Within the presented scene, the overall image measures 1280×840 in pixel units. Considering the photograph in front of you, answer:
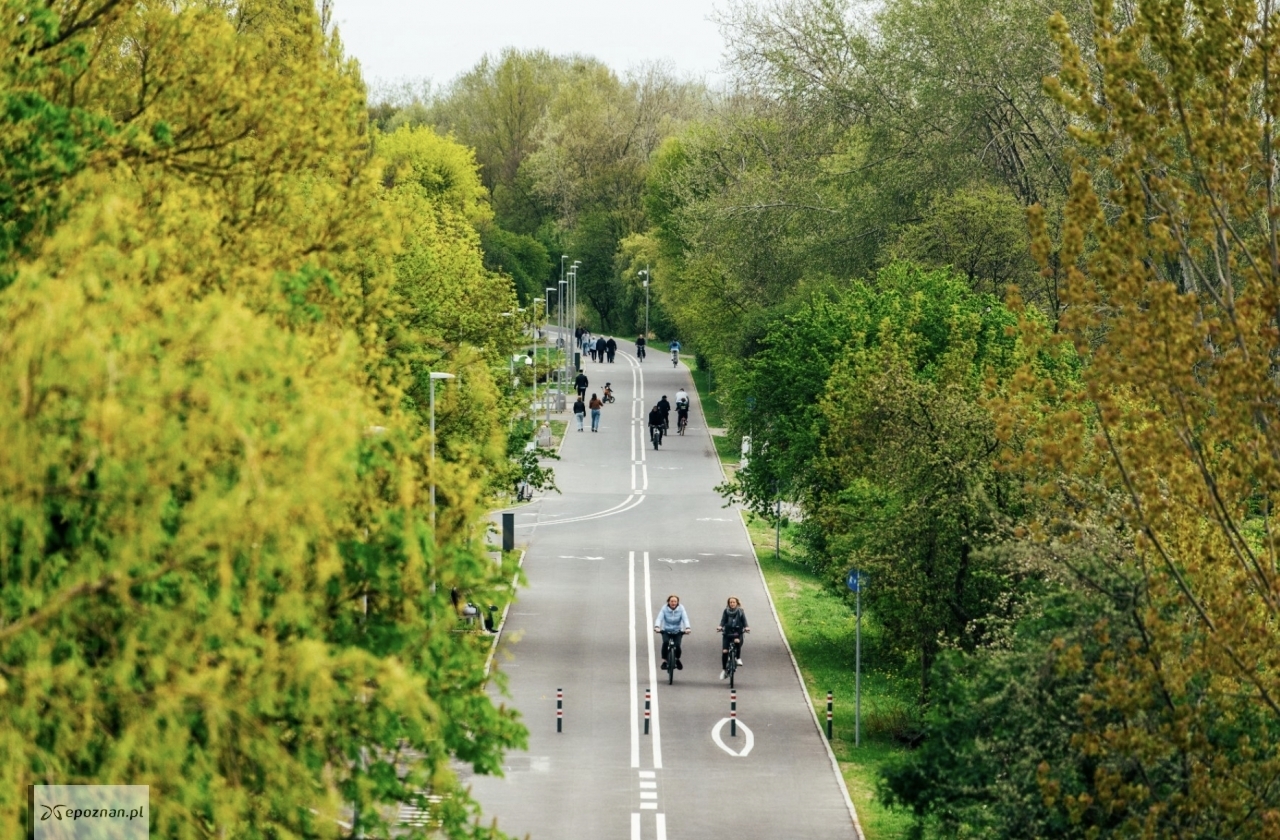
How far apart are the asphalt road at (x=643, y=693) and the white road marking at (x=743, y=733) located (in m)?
0.04

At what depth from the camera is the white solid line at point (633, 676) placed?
2823 cm

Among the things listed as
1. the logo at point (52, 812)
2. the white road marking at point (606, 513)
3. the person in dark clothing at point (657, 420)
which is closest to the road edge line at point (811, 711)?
the white road marking at point (606, 513)

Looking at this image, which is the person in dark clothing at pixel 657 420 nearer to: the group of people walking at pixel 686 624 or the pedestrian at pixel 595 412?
the pedestrian at pixel 595 412

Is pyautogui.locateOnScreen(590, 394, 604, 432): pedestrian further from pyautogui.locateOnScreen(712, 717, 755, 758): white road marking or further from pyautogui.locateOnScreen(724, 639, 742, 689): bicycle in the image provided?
pyautogui.locateOnScreen(712, 717, 755, 758): white road marking

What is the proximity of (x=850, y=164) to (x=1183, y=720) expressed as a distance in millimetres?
45085

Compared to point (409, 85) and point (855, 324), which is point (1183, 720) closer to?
point (855, 324)

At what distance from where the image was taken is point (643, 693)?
32.0 meters

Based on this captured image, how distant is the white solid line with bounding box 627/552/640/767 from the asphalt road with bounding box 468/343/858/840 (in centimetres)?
4

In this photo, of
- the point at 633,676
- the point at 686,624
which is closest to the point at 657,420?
the point at 633,676

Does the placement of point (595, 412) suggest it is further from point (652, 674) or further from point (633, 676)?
point (633, 676)

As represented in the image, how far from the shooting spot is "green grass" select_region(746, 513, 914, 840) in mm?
25469

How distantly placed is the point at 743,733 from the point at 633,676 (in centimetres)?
449

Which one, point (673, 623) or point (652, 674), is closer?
point (673, 623)

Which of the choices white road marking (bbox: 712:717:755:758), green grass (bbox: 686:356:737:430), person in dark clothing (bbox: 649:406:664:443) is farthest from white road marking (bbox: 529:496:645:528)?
white road marking (bbox: 712:717:755:758)
